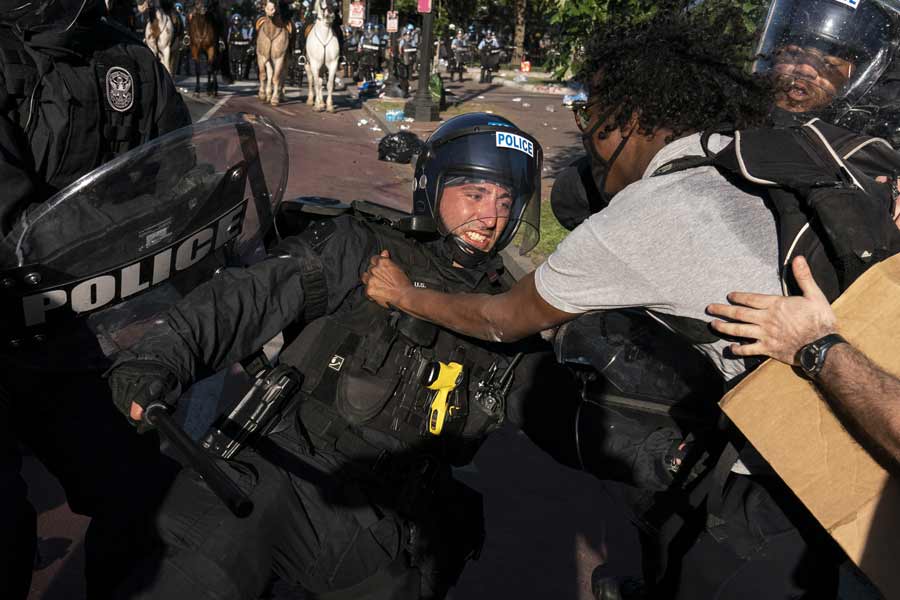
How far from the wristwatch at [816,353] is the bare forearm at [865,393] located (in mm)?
12

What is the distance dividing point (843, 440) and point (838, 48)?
2469 mm

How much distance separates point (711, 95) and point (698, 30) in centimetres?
28

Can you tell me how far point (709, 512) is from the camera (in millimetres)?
1978

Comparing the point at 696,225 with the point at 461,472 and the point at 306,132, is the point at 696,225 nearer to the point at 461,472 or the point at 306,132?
the point at 461,472

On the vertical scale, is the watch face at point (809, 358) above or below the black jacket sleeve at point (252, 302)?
above

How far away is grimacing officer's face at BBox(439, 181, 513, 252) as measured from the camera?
2604mm

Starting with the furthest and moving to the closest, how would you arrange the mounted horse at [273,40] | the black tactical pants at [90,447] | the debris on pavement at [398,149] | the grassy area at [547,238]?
the mounted horse at [273,40]
the debris on pavement at [398,149]
the grassy area at [547,238]
the black tactical pants at [90,447]

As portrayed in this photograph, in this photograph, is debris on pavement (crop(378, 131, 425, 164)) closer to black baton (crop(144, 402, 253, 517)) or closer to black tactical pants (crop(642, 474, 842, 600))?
black tactical pants (crop(642, 474, 842, 600))

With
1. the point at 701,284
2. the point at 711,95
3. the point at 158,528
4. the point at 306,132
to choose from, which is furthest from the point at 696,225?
the point at 306,132

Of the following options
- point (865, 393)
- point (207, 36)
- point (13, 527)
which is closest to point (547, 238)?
point (865, 393)

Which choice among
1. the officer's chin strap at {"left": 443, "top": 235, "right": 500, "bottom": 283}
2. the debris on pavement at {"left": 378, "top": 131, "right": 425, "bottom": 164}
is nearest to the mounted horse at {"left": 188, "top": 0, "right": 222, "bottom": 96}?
the debris on pavement at {"left": 378, "top": 131, "right": 425, "bottom": 164}

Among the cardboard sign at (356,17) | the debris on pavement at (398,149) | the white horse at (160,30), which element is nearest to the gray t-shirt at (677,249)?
the debris on pavement at (398,149)

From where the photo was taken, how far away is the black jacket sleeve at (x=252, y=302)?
190cm

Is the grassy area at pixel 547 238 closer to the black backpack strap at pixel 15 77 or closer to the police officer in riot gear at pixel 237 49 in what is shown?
the black backpack strap at pixel 15 77
